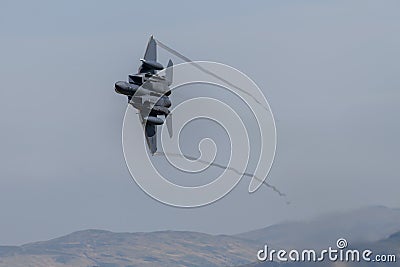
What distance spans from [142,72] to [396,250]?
10981 centimetres

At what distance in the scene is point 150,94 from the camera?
88500 millimetres

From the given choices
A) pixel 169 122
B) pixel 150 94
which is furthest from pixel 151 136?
pixel 150 94

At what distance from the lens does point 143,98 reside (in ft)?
288

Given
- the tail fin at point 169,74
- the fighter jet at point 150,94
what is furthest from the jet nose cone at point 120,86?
the tail fin at point 169,74

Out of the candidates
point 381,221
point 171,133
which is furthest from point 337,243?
point 171,133

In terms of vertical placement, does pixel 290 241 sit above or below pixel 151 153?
above

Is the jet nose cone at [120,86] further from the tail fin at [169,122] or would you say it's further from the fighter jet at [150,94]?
the tail fin at [169,122]

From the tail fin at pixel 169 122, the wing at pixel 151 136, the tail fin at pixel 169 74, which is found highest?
the tail fin at pixel 169 74

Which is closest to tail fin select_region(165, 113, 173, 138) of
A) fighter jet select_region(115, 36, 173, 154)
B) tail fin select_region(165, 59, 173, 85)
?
fighter jet select_region(115, 36, 173, 154)

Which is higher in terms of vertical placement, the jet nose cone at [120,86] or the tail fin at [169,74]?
the tail fin at [169,74]

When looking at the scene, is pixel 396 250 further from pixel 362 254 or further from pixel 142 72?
pixel 142 72

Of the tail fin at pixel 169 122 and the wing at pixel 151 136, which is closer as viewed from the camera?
the tail fin at pixel 169 122

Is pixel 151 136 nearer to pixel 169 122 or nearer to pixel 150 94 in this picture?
pixel 169 122

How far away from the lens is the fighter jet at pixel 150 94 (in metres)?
87.6
